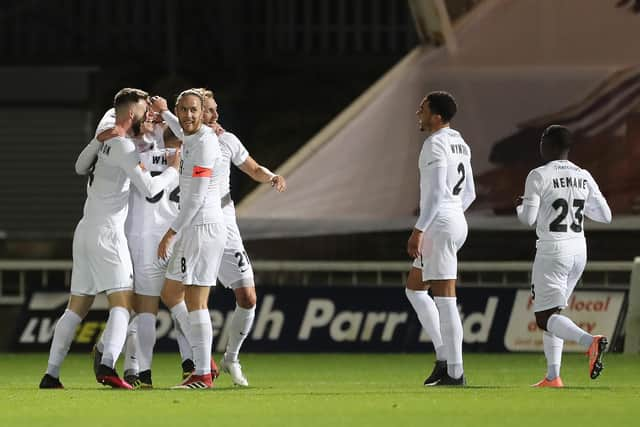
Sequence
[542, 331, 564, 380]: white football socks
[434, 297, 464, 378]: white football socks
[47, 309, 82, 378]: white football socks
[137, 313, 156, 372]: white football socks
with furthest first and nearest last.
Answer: [137, 313, 156, 372]: white football socks, [542, 331, 564, 380]: white football socks, [434, 297, 464, 378]: white football socks, [47, 309, 82, 378]: white football socks

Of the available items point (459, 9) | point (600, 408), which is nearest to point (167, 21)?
point (459, 9)

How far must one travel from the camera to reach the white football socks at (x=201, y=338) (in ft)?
36.7

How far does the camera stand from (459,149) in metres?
11.5

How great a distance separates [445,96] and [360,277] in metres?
5.92

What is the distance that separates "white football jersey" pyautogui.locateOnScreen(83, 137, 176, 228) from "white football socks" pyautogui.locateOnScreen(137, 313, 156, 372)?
2.27 ft

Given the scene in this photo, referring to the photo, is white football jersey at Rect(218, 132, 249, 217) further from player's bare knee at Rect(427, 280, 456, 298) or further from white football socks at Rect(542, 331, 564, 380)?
white football socks at Rect(542, 331, 564, 380)

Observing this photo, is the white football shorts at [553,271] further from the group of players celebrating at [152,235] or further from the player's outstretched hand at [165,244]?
the player's outstretched hand at [165,244]

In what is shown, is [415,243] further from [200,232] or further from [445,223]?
[200,232]

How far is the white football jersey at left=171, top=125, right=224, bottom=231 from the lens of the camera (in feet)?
36.1

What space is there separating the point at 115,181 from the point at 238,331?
4.63 ft

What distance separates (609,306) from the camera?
1666 centimetres

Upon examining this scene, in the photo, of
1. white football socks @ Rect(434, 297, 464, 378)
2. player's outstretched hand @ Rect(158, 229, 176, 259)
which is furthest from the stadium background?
player's outstretched hand @ Rect(158, 229, 176, 259)

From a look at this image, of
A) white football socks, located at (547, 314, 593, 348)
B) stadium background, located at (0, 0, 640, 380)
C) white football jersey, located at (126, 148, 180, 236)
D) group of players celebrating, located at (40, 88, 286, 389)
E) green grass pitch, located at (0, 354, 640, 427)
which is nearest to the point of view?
green grass pitch, located at (0, 354, 640, 427)

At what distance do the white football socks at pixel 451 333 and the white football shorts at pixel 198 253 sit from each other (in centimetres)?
145
